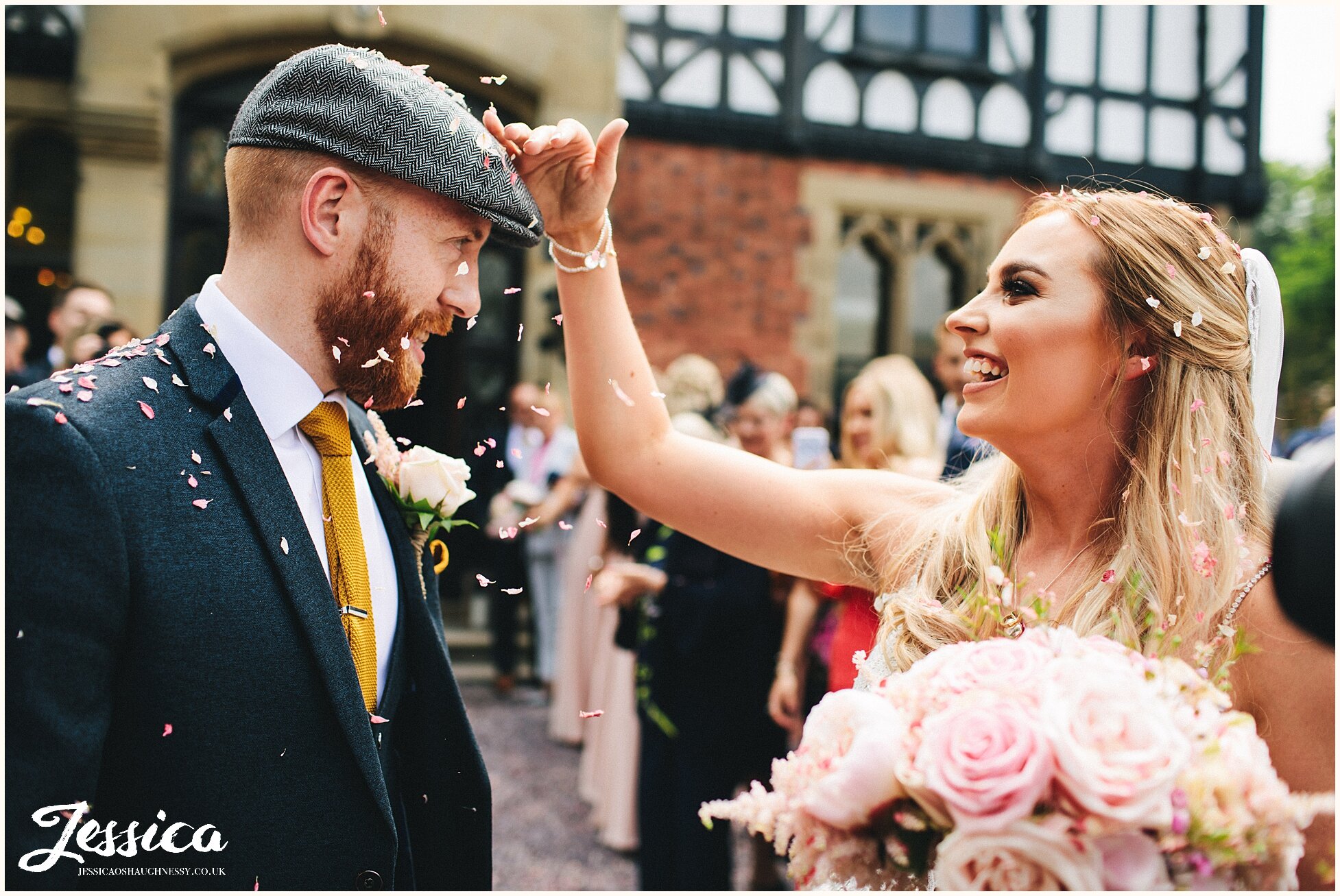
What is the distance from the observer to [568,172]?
80.7 inches

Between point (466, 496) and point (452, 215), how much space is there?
1.86 ft

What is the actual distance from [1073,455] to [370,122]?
4.79 ft

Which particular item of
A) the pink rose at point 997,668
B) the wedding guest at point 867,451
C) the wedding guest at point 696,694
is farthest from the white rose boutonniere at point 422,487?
the wedding guest at point 696,694

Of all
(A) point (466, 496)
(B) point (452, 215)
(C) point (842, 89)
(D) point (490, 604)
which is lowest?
(D) point (490, 604)

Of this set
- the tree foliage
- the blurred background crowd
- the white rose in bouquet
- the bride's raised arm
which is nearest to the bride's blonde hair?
the bride's raised arm

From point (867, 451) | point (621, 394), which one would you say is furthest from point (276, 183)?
point (867, 451)

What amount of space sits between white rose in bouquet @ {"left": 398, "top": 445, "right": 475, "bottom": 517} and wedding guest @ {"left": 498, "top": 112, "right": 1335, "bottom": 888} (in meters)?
0.31

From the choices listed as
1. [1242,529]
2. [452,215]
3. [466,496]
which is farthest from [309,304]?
[1242,529]

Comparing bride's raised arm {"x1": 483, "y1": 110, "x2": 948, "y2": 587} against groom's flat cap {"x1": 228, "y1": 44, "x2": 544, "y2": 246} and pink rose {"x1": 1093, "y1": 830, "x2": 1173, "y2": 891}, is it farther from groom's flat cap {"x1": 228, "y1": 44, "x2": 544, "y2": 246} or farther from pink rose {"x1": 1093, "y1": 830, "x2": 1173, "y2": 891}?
pink rose {"x1": 1093, "y1": 830, "x2": 1173, "y2": 891}

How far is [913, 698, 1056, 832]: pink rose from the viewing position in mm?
1093

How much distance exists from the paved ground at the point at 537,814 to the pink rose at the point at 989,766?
347 centimetres

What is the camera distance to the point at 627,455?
2.14m

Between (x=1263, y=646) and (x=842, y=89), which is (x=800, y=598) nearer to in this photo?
(x=1263, y=646)

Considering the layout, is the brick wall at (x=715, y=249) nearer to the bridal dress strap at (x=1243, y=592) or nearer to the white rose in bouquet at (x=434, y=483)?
the white rose in bouquet at (x=434, y=483)
